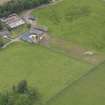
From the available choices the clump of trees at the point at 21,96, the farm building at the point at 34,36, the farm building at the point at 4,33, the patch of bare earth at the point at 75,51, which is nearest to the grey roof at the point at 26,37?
the farm building at the point at 34,36

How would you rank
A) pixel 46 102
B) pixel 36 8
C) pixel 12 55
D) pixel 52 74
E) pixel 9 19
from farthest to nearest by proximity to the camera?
1. pixel 36 8
2. pixel 9 19
3. pixel 12 55
4. pixel 52 74
5. pixel 46 102

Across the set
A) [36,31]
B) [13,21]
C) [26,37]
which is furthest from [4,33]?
[36,31]

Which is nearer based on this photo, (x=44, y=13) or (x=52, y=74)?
(x=52, y=74)

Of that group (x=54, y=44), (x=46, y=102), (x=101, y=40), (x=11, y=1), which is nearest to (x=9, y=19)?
(x=11, y=1)

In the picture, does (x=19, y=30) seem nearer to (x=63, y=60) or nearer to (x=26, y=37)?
(x=26, y=37)

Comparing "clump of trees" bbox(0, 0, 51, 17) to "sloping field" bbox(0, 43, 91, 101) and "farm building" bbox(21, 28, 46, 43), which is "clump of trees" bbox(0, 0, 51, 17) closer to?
"farm building" bbox(21, 28, 46, 43)

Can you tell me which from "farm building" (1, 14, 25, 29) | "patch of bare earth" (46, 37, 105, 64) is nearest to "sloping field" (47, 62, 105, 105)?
"patch of bare earth" (46, 37, 105, 64)

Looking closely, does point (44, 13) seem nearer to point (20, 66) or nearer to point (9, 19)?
point (9, 19)

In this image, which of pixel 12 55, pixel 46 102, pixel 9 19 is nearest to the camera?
pixel 46 102
